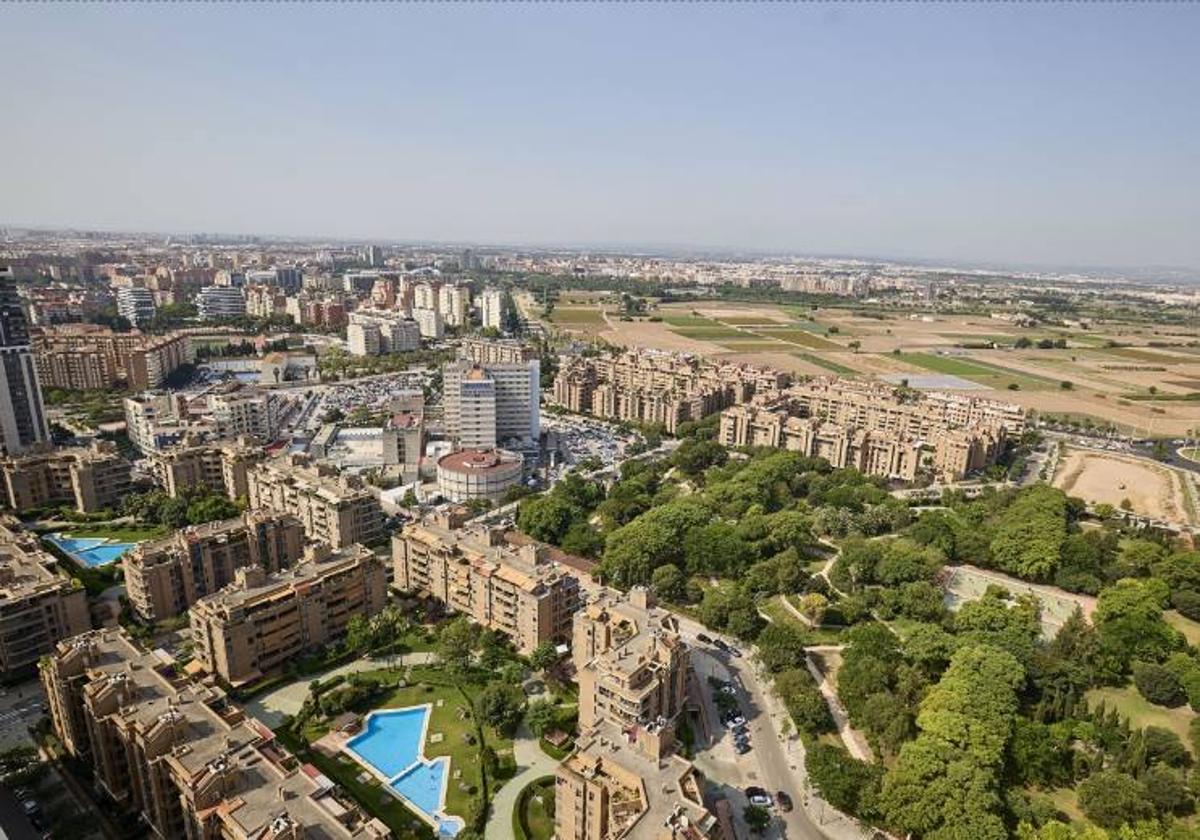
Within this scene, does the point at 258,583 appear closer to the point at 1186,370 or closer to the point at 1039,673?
the point at 1039,673

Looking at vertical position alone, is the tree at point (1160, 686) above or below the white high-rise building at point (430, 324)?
below

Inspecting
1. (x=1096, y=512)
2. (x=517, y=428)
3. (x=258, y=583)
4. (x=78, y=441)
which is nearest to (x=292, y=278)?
(x=78, y=441)

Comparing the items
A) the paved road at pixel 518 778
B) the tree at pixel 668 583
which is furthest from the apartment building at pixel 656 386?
the paved road at pixel 518 778

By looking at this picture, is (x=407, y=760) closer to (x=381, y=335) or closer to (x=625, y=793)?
(x=625, y=793)

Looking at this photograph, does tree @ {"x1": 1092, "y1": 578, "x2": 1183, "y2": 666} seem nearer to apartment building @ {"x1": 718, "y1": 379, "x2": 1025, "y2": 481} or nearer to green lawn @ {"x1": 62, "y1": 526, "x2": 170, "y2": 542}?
apartment building @ {"x1": 718, "y1": 379, "x2": 1025, "y2": 481}

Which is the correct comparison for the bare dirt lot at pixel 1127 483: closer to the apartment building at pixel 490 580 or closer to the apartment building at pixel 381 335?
the apartment building at pixel 490 580

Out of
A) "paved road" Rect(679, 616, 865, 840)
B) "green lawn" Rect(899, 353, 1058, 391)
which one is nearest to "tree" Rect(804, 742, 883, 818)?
"paved road" Rect(679, 616, 865, 840)

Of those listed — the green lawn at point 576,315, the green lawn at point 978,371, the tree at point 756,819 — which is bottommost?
the tree at point 756,819
